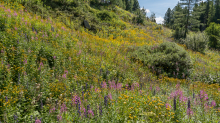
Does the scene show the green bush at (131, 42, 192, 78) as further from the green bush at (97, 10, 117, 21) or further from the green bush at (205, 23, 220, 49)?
the green bush at (205, 23, 220, 49)

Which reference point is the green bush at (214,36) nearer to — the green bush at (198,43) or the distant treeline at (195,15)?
the distant treeline at (195,15)

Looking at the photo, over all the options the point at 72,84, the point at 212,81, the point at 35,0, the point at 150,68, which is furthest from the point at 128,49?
the point at 35,0

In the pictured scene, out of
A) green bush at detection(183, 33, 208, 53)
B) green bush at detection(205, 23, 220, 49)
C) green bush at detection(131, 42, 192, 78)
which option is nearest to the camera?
green bush at detection(131, 42, 192, 78)

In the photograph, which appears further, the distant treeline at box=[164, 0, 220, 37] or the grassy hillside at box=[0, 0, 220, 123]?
the distant treeline at box=[164, 0, 220, 37]

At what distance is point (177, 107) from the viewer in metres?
3.45

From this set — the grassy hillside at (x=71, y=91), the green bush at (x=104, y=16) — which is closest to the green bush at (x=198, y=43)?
the green bush at (x=104, y=16)

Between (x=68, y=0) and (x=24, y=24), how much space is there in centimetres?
1083

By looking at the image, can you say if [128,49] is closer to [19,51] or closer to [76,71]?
[76,71]

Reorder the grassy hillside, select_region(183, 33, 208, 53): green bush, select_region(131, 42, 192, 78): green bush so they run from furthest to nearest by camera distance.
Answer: select_region(183, 33, 208, 53): green bush
select_region(131, 42, 192, 78): green bush
the grassy hillside

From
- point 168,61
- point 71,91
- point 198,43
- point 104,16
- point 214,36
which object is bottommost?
point 71,91

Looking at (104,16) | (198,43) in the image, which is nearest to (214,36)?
(198,43)

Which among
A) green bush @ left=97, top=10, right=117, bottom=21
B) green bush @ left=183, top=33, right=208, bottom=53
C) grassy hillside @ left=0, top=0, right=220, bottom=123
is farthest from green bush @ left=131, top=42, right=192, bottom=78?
green bush @ left=97, top=10, right=117, bottom=21

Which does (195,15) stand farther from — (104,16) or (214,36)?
(104,16)

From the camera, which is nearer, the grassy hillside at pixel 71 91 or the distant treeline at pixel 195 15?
the grassy hillside at pixel 71 91
